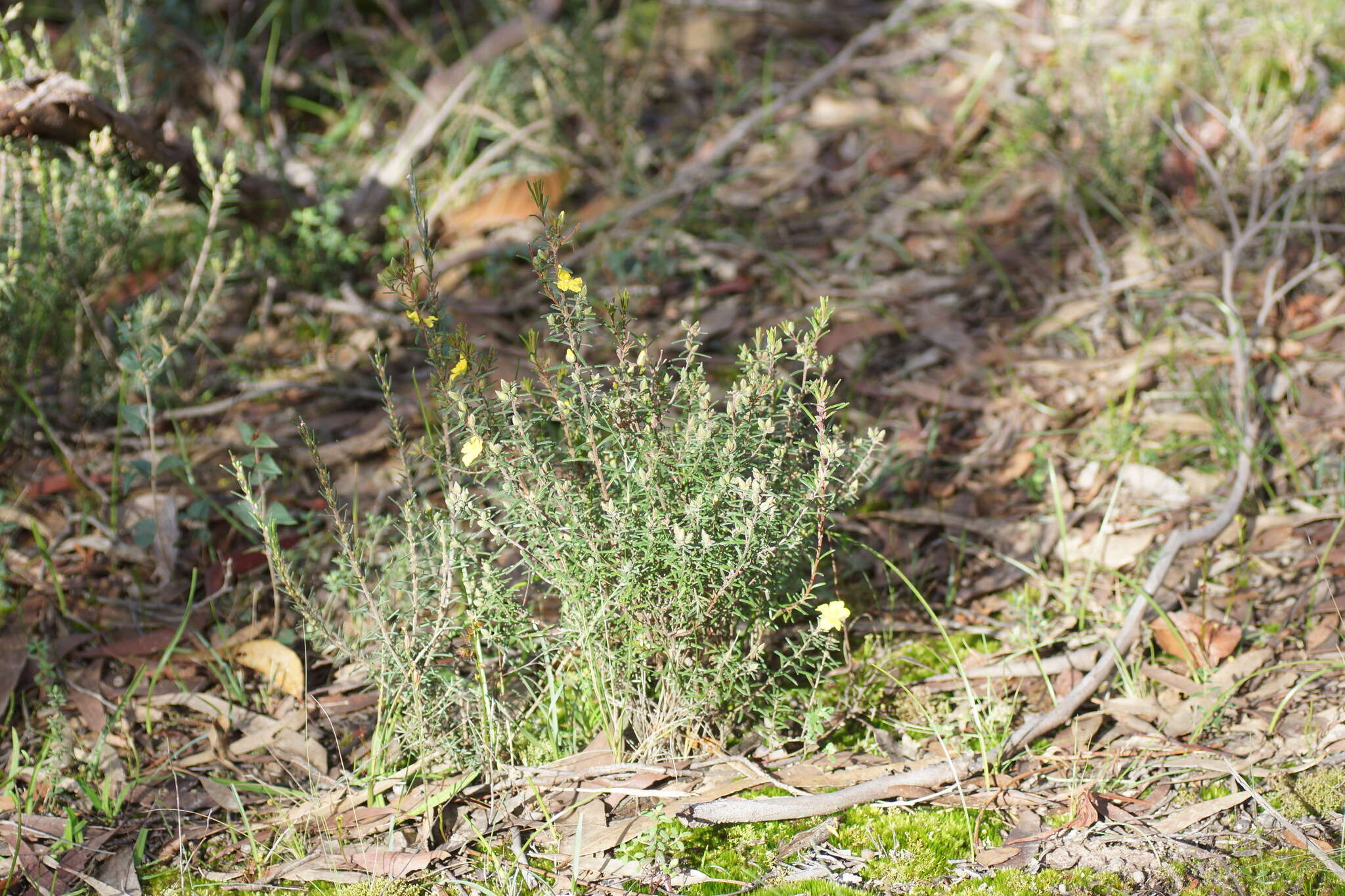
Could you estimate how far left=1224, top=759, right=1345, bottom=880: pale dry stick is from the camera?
172 cm

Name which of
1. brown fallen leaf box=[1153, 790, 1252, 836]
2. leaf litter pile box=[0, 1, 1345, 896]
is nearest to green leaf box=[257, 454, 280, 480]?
leaf litter pile box=[0, 1, 1345, 896]

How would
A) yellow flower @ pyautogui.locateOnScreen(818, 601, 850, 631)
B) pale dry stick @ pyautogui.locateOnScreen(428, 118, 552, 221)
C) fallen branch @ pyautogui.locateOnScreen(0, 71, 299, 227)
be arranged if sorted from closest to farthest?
1. yellow flower @ pyautogui.locateOnScreen(818, 601, 850, 631)
2. fallen branch @ pyautogui.locateOnScreen(0, 71, 299, 227)
3. pale dry stick @ pyautogui.locateOnScreen(428, 118, 552, 221)

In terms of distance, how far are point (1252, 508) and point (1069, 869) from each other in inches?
52.1

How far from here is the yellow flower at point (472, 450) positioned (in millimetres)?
1811

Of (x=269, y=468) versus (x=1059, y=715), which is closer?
(x=1059, y=715)

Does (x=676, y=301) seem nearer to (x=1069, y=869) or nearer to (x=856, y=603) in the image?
(x=856, y=603)

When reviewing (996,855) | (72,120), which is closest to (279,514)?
(72,120)

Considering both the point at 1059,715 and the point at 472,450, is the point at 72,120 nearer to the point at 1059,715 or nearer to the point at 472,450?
the point at 472,450

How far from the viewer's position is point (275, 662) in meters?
2.55

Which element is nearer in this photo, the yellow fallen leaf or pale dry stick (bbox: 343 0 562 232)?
the yellow fallen leaf

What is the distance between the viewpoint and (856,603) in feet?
8.65

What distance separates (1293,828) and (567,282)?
159 cm

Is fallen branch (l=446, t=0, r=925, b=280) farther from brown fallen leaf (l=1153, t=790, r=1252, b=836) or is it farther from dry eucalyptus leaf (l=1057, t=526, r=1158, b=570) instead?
brown fallen leaf (l=1153, t=790, r=1252, b=836)

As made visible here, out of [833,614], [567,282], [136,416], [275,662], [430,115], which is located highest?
[567,282]
